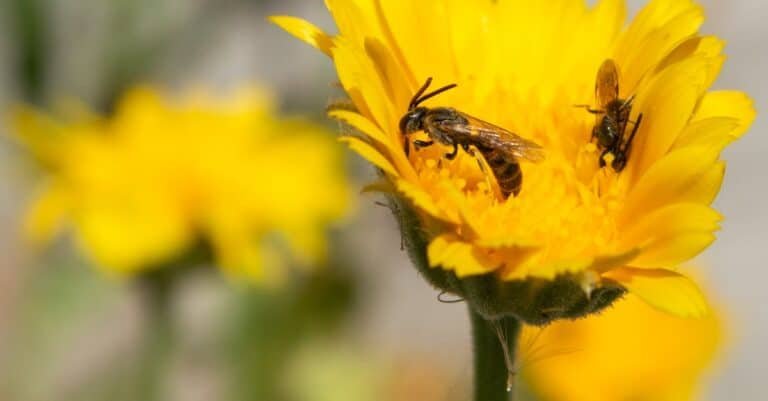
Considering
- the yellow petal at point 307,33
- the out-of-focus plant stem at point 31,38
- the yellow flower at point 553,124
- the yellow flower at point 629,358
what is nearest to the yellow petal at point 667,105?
the yellow flower at point 553,124

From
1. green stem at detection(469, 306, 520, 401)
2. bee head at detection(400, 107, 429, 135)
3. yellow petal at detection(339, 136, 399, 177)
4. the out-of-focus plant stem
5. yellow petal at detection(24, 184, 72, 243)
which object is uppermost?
the out-of-focus plant stem


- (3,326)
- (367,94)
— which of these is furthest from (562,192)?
(3,326)

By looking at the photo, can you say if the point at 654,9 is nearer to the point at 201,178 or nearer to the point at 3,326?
the point at 201,178

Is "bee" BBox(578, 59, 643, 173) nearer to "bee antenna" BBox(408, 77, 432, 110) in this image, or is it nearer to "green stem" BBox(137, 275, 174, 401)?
"bee antenna" BBox(408, 77, 432, 110)

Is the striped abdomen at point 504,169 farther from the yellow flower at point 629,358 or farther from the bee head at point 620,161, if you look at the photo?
the yellow flower at point 629,358

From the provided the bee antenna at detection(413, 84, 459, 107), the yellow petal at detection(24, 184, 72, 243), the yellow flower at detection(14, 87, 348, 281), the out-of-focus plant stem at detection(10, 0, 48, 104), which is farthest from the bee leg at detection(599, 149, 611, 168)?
the out-of-focus plant stem at detection(10, 0, 48, 104)

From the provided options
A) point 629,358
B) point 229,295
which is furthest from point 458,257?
point 229,295

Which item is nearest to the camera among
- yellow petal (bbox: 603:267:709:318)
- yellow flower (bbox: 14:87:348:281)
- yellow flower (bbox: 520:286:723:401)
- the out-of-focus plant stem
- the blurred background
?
yellow petal (bbox: 603:267:709:318)
